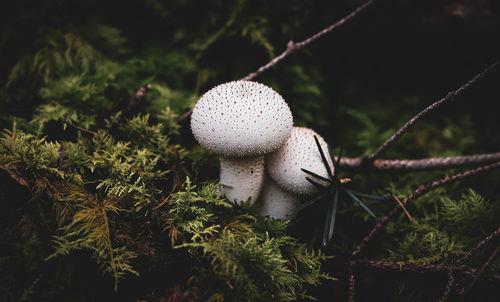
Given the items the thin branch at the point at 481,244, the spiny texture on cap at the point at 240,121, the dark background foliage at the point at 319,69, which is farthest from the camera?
the dark background foliage at the point at 319,69

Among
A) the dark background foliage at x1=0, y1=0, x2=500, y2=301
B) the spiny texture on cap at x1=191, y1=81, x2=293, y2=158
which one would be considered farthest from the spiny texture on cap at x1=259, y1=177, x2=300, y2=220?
the spiny texture on cap at x1=191, y1=81, x2=293, y2=158

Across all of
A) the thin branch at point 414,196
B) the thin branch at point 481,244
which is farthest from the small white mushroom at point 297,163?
the thin branch at point 481,244

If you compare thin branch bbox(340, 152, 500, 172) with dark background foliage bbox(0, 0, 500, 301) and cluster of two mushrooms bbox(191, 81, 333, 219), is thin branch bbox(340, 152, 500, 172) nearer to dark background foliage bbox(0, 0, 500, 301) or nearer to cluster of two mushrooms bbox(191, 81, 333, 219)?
dark background foliage bbox(0, 0, 500, 301)

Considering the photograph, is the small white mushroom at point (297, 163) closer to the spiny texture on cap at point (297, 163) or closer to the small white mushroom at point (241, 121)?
the spiny texture on cap at point (297, 163)

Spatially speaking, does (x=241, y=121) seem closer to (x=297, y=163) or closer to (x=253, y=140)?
(x=253, y=140)

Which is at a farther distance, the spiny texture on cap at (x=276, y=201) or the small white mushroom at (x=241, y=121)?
the spiny texture on cap at (x=276, y=201)

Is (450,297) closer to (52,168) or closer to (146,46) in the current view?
(52,168)

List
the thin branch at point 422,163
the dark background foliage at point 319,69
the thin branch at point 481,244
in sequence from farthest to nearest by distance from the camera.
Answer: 1. the dark background foliage at point 319,69
2. the thin branch at point 422,163
3. the thin branch at point 481,244
